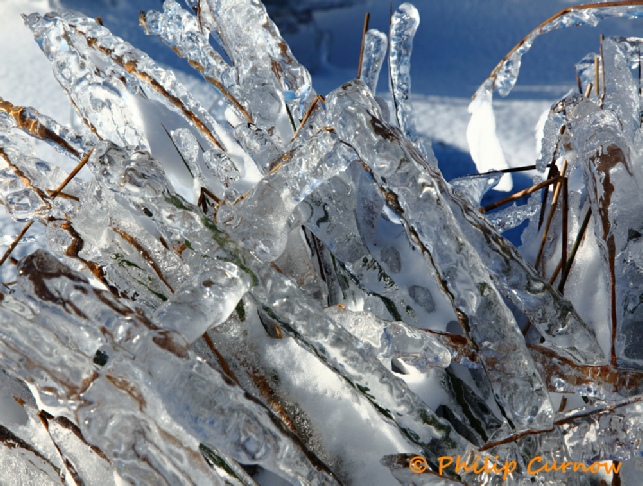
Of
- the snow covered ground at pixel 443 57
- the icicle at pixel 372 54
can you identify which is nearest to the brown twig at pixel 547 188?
the icicle at pixel 372 54

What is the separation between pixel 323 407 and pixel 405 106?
9.8 inches

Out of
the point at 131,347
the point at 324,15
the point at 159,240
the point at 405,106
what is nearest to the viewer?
the point at 131,347

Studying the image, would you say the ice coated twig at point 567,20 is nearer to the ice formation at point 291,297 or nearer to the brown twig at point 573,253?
the ice formation at point 291,297

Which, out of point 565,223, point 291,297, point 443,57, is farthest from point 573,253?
point 443,57

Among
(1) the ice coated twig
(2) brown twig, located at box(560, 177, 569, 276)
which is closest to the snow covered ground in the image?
(1) the ice coated twig

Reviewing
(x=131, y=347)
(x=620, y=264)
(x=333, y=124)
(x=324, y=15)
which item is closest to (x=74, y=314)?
(x=131, y=347)

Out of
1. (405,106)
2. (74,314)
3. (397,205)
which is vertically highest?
(405,106)

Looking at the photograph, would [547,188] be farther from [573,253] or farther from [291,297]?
[291,297]

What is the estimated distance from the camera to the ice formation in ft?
0.73

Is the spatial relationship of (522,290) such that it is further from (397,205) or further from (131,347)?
(131,347)

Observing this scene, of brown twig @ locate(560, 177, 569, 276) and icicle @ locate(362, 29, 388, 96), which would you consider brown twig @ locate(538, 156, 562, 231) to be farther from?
icicle @ locate(362, 29, 388, 96)

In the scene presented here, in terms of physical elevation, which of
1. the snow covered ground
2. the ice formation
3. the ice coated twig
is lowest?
the ice formation

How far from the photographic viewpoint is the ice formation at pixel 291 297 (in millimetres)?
222

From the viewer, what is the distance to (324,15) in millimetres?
1148
